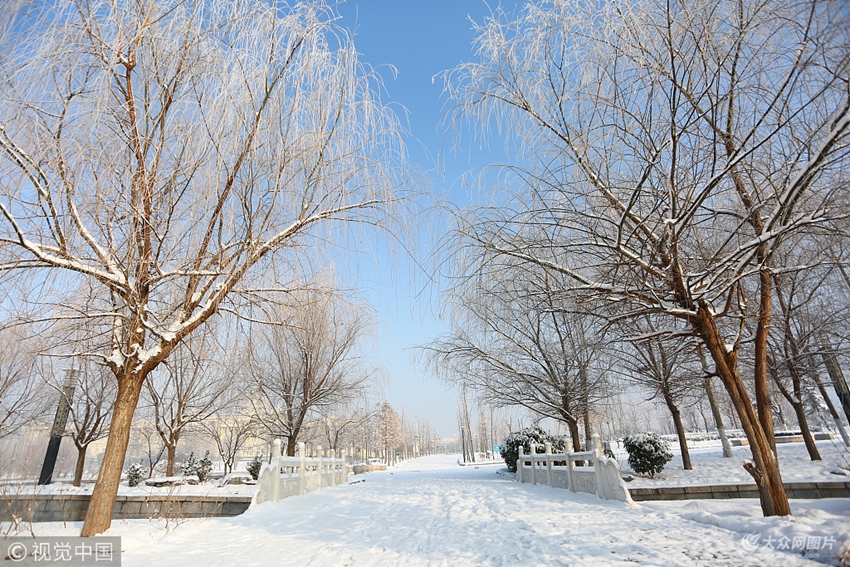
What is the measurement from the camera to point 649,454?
12.6 meters

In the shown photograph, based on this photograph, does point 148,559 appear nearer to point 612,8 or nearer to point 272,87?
point 272,87

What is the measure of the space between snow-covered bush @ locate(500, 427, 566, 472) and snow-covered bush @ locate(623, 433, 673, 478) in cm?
278

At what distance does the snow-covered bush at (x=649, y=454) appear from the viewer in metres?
12.6

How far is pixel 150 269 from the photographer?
553 centimetres

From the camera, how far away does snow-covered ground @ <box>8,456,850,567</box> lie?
3.84m

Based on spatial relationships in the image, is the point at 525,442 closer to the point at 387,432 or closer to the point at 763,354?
the point at 763,354

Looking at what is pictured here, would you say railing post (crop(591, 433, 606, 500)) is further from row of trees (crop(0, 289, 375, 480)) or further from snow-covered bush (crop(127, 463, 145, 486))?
snow-covered bush (crop(127, 463, 145, 486))

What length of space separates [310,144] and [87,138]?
8.00 feet

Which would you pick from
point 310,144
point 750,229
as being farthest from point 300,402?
point 750,229

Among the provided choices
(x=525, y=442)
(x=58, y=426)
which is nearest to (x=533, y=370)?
(x=525, y=442)

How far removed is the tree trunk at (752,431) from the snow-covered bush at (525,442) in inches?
419

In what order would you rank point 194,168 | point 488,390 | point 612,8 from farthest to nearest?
point 488,390, point 194,168, point 612,8

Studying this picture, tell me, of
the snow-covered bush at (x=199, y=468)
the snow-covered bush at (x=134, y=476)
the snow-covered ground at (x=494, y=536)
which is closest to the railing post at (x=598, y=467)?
the snow-covered ground at (x=494, y=536)

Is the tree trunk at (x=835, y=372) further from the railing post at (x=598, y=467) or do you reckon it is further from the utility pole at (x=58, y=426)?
the utility pole at (x=58, y=426)
